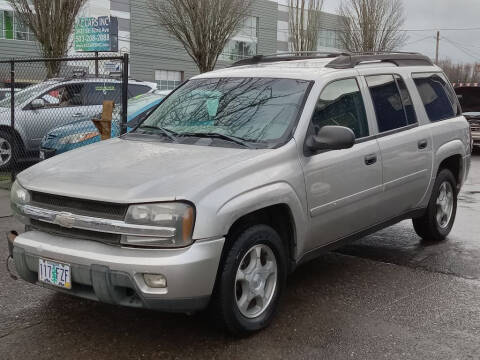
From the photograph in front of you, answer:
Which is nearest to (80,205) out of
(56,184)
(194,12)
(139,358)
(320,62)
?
(56,184)

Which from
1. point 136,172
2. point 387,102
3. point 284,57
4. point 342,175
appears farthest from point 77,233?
point 387,102

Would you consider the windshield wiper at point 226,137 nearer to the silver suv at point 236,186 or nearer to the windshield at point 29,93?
the silver suv at point 236,186

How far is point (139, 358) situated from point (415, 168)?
123 inches

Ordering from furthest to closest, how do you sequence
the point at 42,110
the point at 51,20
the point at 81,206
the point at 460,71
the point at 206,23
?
the point at 460,71 < the point at 206,23 < the point at 51,20 < the point at 42,110 < the point at 81,206

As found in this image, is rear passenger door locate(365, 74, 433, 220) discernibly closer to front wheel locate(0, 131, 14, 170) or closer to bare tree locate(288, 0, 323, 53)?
front wheel locate(0, 131, 14, 170)

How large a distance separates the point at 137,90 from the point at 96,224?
8.91 metres

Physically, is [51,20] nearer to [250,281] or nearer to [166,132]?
[166,132]

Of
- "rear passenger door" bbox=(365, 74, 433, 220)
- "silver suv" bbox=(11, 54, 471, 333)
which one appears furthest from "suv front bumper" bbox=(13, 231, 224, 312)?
"rear passenger door" bbox=(365, 74, 433, 220)

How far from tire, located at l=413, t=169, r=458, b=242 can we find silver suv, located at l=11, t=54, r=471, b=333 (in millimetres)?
248

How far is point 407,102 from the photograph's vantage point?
5.55m

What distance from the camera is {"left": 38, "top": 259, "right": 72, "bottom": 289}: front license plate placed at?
355 cm

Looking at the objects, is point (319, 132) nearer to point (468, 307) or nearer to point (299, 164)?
point (299, 164)

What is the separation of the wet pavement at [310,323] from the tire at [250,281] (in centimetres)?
15

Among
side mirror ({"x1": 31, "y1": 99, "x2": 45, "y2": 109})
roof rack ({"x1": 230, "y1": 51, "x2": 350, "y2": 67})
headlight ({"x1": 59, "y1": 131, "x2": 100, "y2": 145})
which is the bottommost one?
headlight ({"x1": 59, "y1": 131, "x2": 100, "y2": 145})
